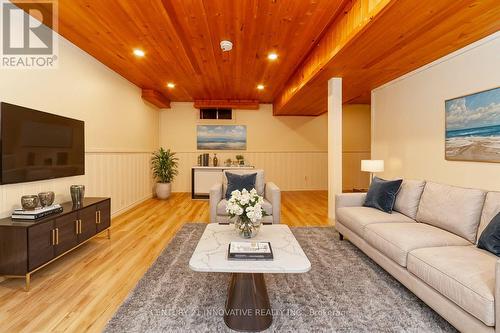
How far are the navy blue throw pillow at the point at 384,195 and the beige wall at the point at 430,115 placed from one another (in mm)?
820

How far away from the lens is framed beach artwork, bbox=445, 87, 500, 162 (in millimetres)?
2691

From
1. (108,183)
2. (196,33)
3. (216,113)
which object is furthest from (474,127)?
(216,113)

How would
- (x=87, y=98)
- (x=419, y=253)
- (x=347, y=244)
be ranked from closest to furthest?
(x=419, y=253) < (x=347, y=244) < (x=87, y=98)

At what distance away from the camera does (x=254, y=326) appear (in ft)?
5.49

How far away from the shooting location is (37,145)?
272cm

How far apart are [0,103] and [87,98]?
1.57 meters

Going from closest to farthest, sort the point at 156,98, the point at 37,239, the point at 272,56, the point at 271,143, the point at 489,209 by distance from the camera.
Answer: the point at 489,209 → the point at 37,239 → the point at 272,56 → the point at 156,98 → the point at 271,143

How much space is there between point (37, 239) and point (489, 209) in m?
3.94

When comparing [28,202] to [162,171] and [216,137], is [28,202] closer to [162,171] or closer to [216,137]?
[162,171]

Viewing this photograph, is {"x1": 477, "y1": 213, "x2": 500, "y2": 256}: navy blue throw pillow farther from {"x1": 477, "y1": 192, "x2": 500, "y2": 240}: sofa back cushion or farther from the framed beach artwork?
the framed beach artwork

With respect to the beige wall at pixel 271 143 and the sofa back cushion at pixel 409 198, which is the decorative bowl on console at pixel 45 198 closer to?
the sofa back cushion at pixel 409 198

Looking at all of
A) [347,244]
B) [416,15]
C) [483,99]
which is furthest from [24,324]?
[483,99]

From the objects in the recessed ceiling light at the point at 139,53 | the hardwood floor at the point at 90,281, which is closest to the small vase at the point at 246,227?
the hardwood floor at the point at 90,281

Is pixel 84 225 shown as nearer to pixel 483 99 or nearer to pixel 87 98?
pixel 87 98
